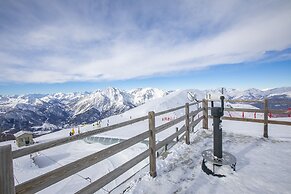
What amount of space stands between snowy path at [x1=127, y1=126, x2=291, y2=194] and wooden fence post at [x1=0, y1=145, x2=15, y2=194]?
264cm

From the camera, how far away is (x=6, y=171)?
6.89ft

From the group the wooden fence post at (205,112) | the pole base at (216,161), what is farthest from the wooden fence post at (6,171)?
the wooden fence post at (205,112)

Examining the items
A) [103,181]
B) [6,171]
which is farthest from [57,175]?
[103,181]

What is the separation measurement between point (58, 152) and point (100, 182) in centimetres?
2190

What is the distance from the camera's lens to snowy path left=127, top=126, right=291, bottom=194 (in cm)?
423

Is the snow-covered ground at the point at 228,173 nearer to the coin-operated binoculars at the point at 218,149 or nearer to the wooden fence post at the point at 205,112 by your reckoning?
the coin-operated binoculars at the point at 218,149

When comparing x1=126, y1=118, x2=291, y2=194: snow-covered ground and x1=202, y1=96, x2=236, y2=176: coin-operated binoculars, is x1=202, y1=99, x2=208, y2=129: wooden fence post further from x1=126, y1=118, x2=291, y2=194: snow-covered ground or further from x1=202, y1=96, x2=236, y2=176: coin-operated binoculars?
x1=202, y1=96, x2=236, y2=176: coin-operated binoculars

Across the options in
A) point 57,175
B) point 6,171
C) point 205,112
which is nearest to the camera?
point 6,171

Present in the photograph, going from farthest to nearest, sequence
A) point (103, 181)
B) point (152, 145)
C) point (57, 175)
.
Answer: point (152, 145), point (103, 181), point (57, 175)

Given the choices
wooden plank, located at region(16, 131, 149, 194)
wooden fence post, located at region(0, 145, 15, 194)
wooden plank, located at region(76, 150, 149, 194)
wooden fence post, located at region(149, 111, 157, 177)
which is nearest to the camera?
wooden fence post, located at region(0, 145, 15, 194)

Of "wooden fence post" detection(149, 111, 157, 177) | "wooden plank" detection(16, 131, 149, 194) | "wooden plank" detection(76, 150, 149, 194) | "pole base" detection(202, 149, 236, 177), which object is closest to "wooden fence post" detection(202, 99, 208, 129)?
"pole base" detection(202, 149, 236, 177)

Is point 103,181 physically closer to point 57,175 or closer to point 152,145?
point 57,175

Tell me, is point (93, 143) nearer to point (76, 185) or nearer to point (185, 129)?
point (76, 185)

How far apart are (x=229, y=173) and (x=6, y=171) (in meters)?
4.95
